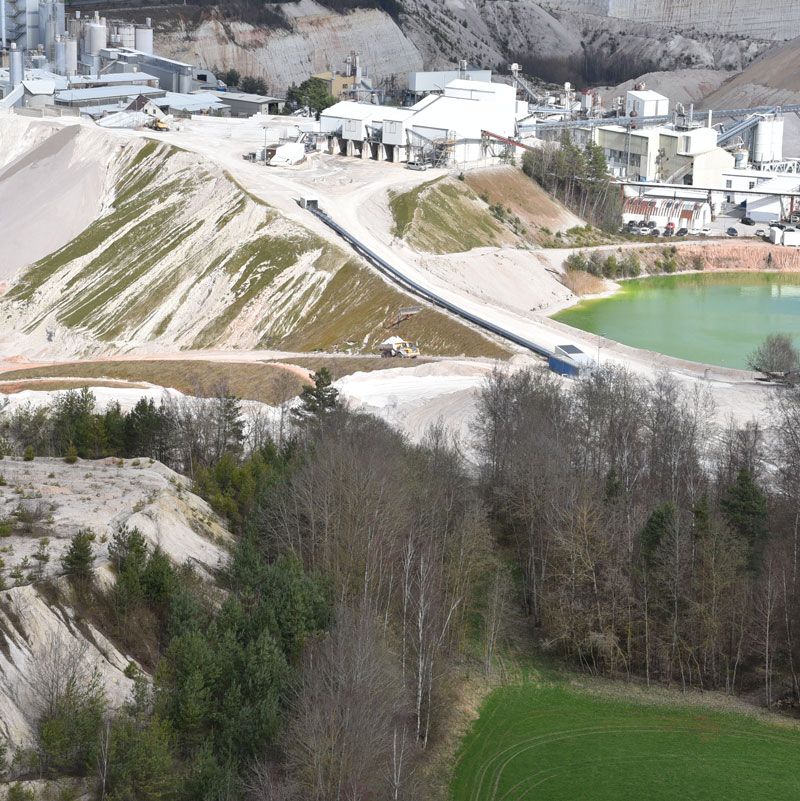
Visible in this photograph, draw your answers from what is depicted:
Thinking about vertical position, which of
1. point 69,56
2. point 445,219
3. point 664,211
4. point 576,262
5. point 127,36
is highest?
point 127,36

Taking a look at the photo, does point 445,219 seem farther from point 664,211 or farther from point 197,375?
point 197,375

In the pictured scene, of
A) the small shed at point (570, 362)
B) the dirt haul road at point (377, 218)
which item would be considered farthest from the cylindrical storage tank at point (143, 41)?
the small shed at point (570, 362)

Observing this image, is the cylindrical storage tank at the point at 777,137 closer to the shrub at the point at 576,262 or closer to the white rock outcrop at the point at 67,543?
the shrub at the point at 576,262

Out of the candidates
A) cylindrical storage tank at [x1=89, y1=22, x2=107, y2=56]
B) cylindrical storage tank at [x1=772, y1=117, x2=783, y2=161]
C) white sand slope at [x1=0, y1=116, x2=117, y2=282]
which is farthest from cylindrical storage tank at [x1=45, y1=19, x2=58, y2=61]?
cylindrical storage tank at [x1=772, y1=117, x2=783, y2=161]

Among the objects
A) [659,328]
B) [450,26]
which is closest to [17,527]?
[659,328]

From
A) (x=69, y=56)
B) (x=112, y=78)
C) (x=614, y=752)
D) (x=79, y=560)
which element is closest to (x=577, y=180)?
(x=112, y=78)
